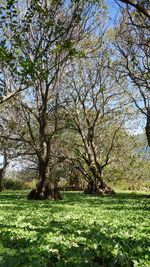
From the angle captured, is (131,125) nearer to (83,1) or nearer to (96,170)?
(96,170)

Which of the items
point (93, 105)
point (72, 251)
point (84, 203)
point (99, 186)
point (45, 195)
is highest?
point (93, 105)

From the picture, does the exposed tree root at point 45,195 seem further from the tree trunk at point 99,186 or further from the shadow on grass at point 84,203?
the tree trunk at point 99,186

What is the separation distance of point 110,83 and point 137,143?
33.3ft

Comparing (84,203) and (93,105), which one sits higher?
(93,105)

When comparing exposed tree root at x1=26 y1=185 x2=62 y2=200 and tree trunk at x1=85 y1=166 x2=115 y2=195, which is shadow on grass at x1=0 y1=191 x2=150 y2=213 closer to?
exposed tree root at x1=26 y1=185 x2=62 y2=200

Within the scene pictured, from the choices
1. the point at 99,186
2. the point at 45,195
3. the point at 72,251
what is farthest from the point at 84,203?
the point at 99,186

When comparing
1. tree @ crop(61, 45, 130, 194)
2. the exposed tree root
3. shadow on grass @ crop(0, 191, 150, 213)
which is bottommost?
shadow on grass @ crop(0, 191, 150, 213)

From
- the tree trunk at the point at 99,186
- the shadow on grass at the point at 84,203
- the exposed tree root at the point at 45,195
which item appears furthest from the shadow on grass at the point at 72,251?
the tree trunk at the point at 99,186

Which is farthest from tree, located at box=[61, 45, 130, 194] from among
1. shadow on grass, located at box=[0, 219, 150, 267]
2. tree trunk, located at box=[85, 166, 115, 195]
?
shadow on grass, located at box=[0, 219, 150, 267]

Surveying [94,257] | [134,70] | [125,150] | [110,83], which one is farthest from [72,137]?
[94,257]

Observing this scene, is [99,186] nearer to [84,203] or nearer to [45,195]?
[45,195]

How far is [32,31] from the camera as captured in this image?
18.2 m

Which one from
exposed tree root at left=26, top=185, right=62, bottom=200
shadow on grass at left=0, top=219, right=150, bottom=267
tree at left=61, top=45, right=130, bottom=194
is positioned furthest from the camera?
tree at left=61, top=45, right=130, bottom=194

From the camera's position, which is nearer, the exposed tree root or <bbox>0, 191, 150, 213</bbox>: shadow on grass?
<bbox>0, 191, 150, 213</bbox>: shadow on grass
